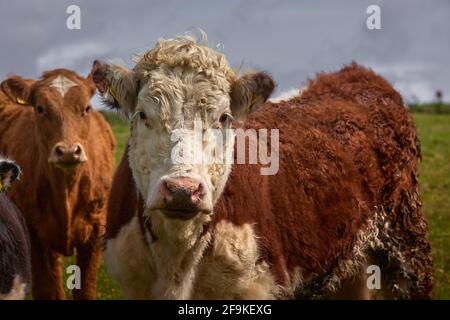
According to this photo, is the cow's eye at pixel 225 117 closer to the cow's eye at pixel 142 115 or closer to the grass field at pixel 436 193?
the cow's eye at pixel 142 115

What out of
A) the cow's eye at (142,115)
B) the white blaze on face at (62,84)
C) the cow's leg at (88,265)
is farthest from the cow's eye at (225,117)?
the cow's leg at (88,265)

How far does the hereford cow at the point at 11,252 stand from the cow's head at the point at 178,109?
86 cm

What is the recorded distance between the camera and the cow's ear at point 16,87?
9156 millimetres

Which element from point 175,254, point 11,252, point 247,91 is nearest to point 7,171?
point 11,252

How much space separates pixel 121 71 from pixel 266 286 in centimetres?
179

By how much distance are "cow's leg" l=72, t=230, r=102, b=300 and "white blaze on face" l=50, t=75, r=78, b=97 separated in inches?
60.1

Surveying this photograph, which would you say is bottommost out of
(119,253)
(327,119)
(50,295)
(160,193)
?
(50,295)

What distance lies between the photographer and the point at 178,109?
18.6ft

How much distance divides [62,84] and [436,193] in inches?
372

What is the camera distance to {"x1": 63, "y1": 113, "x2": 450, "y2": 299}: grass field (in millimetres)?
9977

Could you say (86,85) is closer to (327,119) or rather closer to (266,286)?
(327,119)
